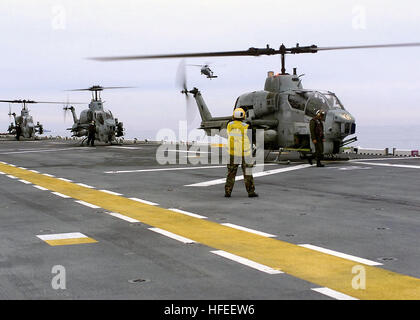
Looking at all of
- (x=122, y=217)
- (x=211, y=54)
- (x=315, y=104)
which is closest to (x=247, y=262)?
(x=122, y=217)

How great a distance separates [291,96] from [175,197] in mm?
11708

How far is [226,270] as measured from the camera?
6.85 metres

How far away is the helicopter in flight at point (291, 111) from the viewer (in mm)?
22406

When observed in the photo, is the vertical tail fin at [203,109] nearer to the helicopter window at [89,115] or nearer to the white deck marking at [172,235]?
the helicopter window at [89,115]

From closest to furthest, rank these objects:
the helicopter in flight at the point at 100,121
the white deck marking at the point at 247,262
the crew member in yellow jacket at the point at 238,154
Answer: the white deck marking at the point at 247,262
the crew member in yellow jacket at the point at 238,154
the helicopter in flight at the point at 100,121

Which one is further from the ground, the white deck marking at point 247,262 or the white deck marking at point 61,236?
the white deck marking at point 61,236

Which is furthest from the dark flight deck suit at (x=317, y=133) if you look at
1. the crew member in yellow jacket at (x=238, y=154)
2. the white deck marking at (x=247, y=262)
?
the white deck marking at (x=247, y=262)

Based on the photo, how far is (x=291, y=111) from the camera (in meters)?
24.1

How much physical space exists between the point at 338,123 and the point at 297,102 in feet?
7.37

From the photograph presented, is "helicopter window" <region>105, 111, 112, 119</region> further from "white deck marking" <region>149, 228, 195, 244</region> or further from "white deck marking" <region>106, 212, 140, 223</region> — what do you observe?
"white deck marking" <region>149, 228, 195, 244</region>

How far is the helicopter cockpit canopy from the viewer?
23016 millimetres

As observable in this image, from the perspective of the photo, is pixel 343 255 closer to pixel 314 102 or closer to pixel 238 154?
pixel 238 154

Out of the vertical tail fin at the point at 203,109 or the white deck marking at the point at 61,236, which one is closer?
the white deck marking at the point at 61,236
